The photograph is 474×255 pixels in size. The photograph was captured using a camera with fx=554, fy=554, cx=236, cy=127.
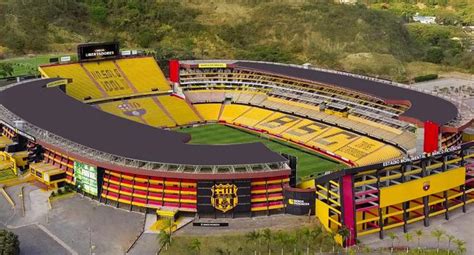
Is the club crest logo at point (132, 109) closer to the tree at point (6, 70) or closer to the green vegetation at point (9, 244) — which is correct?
the tree at point (6, 70)

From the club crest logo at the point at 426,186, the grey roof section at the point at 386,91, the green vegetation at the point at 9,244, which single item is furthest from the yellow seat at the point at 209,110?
the green vegetation at the point at 9,244

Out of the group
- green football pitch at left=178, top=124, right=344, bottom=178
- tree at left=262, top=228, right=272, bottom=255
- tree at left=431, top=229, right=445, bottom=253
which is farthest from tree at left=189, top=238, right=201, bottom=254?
green football pitch at left=178, top=124, right=344, bottom=178

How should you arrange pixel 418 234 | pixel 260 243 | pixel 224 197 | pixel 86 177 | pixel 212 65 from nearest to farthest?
pixel 260 243
pixel 418 234
pixel 224 197
pixel 86 177
pixel 212 65

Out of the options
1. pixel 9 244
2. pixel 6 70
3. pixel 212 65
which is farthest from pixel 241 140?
pixel 6 70

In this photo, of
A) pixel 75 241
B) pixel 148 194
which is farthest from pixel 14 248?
pixel 148 194

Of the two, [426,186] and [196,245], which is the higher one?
[426,186]

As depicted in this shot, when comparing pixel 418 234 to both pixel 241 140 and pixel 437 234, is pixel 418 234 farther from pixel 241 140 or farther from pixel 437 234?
pixel 241 140

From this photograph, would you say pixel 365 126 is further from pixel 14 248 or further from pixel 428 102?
pixel 14 248
